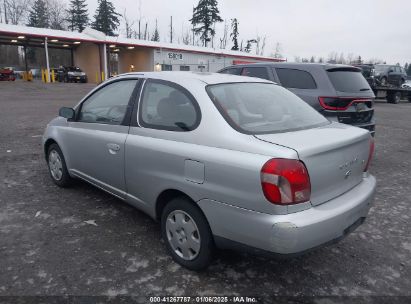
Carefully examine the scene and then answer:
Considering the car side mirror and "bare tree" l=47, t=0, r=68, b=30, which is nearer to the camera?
the car side mirror

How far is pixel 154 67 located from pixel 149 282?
1331 inches

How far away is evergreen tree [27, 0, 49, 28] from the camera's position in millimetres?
66625

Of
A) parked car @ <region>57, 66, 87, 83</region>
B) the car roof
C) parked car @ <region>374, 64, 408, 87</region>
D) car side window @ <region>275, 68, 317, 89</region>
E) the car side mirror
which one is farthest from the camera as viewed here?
parked car @ <region>57, 66, 87, 83</region>

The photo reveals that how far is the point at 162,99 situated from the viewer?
324cm

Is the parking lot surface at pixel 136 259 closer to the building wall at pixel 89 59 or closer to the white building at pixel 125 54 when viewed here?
the white building at pixel 125 54

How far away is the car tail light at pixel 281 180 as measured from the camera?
2.29 meters

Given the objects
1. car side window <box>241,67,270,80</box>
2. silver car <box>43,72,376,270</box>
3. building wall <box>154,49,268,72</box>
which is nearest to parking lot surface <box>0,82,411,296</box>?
silver car <box>43,72,376,270</box>

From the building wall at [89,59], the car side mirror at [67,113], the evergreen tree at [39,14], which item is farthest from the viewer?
→ the evergreen tree at [39,14]

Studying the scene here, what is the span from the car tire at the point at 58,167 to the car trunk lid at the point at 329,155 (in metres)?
3.12

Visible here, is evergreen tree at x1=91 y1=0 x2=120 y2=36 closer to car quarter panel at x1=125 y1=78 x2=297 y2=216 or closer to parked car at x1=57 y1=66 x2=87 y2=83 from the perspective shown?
parked car at x1=57 y1=66 x2=87 y2=83

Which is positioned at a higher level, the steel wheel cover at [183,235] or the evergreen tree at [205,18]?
the evergreen tree at [205,18]

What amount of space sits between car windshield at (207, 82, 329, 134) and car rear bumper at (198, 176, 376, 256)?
26.2 inches

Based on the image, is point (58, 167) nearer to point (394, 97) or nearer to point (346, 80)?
point (346, 80)

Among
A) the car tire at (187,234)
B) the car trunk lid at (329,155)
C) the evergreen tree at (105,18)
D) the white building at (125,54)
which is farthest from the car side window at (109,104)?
the evergreen tree at (105,18)
